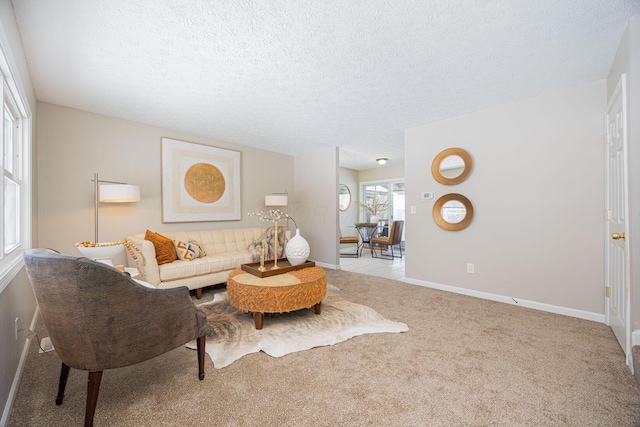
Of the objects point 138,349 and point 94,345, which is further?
point 138,349

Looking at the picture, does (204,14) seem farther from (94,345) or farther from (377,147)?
(377,147)

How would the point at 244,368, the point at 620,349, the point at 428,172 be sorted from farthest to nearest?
the point at 428,172 < the point at 620,349 < the point at 244,368

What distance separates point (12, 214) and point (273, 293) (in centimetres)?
225

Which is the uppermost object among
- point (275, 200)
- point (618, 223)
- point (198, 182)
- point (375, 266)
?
point (198, 182)

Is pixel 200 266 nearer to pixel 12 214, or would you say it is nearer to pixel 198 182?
pixel 198 182

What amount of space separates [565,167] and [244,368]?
3.55m

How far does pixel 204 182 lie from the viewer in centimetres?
432

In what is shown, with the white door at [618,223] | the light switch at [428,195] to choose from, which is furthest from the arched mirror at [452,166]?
the white door at [618,223]

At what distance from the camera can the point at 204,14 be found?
5.58 ft

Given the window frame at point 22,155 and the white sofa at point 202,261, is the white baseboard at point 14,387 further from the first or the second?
the white sofa at point 202,261

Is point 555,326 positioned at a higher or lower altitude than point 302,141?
lower

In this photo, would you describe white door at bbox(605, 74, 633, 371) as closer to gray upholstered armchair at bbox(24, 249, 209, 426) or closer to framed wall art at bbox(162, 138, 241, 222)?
gray upholstered armchair at bbox(24, 249, 209, 426)

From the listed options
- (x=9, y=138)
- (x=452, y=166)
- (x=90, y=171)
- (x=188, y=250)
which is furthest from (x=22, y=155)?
(x=452, y=166)

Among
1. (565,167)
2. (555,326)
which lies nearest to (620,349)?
(555,326)
